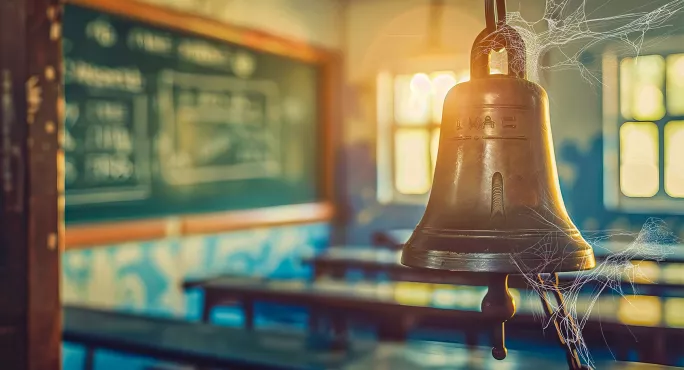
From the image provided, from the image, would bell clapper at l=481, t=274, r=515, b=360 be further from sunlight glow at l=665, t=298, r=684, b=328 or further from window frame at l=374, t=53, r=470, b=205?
window frame at l=374, t=53, r=470, b=205

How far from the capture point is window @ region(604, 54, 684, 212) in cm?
155

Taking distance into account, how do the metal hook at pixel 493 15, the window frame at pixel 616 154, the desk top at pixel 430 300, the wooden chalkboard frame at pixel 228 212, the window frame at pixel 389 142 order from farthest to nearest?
the window frame at pixel 389 142
the wooden chalkboard frame at pixel 228 212
the desk top at pixel 430 300
the window frame at pixel 616 154
the metal hook at pixel 493 15

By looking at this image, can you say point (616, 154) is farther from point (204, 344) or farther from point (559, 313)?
point (559, 313)

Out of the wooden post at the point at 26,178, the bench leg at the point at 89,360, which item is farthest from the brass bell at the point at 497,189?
the bench leg at the point at 89,360

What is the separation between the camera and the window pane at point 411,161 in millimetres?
6105

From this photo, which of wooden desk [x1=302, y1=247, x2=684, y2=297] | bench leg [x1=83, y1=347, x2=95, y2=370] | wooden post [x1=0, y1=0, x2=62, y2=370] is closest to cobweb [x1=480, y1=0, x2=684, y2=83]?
wooden post [x1=0, y1=0, x2=62, y2=370]

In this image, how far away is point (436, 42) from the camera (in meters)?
5.93

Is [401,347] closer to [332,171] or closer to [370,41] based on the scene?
[332,171]

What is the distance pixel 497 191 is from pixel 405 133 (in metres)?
5.24

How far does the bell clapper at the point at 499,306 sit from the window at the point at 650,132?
425 mm

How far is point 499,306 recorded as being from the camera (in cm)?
90

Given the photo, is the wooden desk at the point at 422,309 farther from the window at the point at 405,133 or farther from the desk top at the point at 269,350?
the window at the point at 405,133

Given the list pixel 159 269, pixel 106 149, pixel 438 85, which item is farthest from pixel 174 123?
pixel 438 85

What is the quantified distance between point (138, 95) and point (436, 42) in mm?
2664
